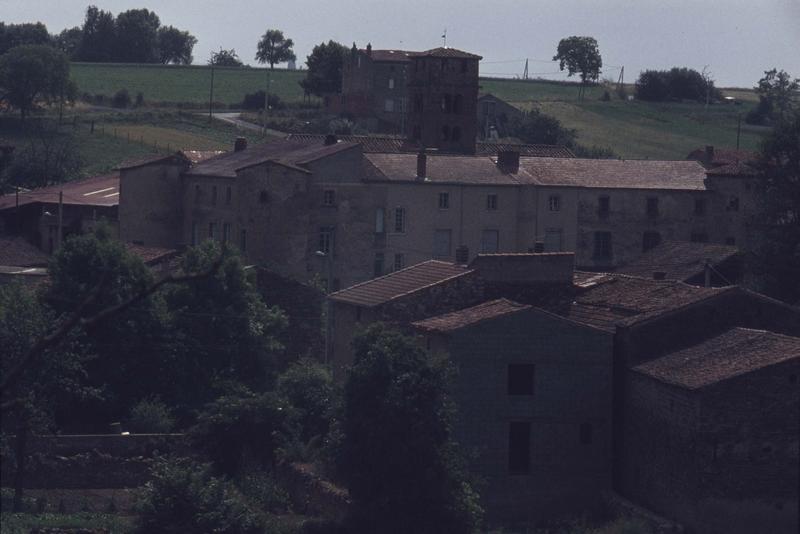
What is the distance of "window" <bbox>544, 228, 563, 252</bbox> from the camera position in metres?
55.2

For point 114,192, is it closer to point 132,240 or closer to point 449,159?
point 132,240

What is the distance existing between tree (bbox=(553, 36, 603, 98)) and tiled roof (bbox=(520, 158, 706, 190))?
63.5m

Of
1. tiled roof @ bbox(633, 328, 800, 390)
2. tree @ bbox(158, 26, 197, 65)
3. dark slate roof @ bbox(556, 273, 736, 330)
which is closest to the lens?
tiled roof @ bbox(633, 328, 800, 390)

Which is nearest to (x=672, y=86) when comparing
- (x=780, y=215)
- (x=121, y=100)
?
(x=121, y=100)

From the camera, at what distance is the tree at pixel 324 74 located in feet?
343

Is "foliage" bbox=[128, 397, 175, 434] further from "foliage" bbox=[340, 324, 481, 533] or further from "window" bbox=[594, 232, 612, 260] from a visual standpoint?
"window" bbox=[594, 232, 612, 260]

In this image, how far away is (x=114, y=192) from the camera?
59219 mm

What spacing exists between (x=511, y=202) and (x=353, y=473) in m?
28.4

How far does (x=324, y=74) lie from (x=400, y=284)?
73167 mm

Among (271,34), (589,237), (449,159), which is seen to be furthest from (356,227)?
(271,34)

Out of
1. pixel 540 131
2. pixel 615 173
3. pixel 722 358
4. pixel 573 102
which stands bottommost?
pixel 722 358

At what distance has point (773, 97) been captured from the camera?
4094 inches

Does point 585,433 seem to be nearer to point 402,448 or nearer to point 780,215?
point 402,448

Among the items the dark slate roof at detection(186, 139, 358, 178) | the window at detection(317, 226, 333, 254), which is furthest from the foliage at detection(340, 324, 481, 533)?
the dark slate roof at detection(186, 139, 358, 178)
